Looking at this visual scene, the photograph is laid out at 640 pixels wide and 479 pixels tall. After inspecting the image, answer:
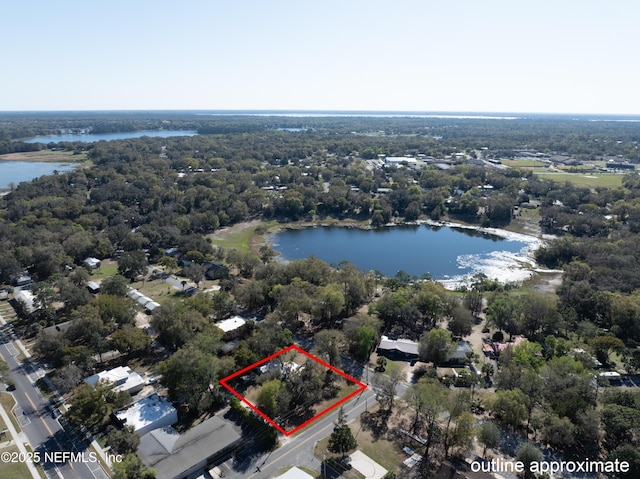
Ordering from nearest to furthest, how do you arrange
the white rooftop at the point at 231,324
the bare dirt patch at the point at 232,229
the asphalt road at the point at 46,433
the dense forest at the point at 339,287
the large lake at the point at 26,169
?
the asphalt road at the point at 46,433 < the dense forest at the point at 339,287 < the white rooftop at the point at 231,324 < the bare dirt patch at the point at 232,229 < the large lake at the point at 26,169

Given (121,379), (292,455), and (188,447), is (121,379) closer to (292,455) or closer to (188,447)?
(188,447)

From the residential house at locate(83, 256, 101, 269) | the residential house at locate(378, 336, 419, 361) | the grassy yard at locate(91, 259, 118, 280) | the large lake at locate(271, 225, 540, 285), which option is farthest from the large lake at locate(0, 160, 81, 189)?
the residential house at locate(378, 336, 419, 361)

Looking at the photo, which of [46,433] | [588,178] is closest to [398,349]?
[46,433]

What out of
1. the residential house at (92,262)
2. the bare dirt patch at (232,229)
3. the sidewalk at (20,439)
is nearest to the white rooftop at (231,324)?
the sidewalk at (20,439)

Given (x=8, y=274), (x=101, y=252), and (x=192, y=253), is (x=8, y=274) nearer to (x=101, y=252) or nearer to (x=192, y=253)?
(x=101, y=252)

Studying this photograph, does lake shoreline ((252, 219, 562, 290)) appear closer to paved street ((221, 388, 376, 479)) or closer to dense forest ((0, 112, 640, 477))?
dense forest ((0, 112, 640, 477))

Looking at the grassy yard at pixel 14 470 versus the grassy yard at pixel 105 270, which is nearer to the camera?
the grassy yard at pixel 14 470

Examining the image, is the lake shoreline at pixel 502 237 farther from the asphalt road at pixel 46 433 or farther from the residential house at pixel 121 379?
the asphalt road at pixel 46 433
